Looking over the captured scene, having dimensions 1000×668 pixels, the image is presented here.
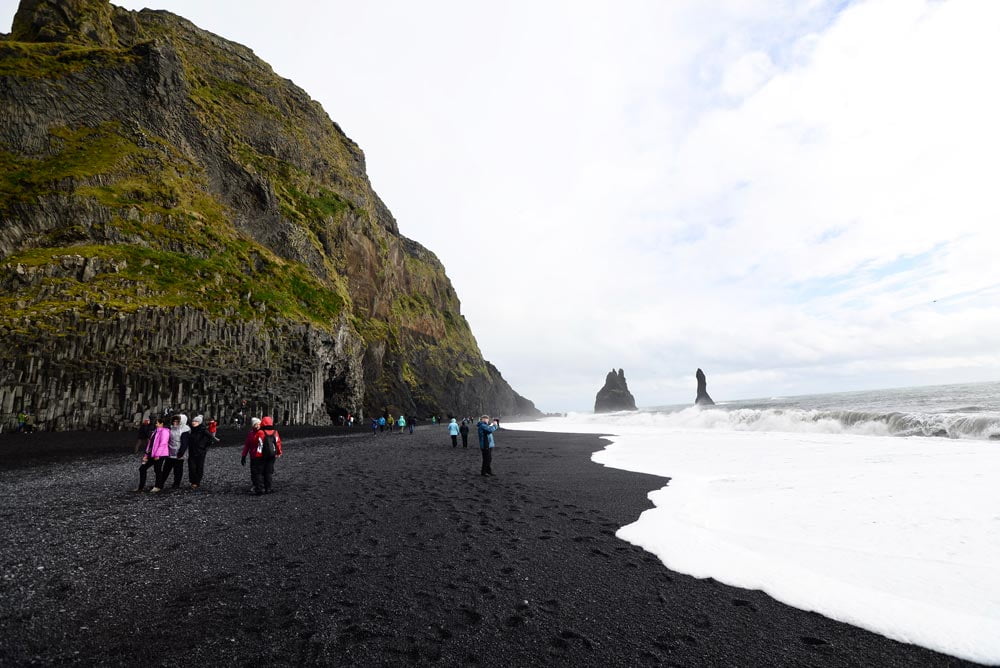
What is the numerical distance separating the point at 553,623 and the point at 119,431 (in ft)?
114

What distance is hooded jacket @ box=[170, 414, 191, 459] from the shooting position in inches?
464

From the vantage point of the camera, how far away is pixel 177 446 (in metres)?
11.8

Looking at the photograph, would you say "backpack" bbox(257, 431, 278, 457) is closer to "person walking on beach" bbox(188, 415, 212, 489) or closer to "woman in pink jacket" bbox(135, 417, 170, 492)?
"person walking on beach" bbox(188, 415, 212, 489)

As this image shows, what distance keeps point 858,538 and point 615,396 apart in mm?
177317

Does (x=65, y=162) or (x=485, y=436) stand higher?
(x=65, y=162)

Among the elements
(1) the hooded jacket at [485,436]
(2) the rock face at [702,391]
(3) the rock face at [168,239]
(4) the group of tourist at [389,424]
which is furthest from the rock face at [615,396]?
(1) the hooded jacket at [485,436]

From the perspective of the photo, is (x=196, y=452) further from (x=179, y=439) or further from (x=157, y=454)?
(x=157, y=454)

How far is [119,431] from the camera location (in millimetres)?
27312

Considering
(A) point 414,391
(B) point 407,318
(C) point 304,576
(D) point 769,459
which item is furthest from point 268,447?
(B) point 407,318

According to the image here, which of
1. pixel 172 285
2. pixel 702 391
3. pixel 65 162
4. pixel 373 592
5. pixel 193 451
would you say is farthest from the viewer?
pixel 702 391

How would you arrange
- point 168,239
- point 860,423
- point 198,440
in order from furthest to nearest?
point 168,239 → point 860,423 → point 198,440

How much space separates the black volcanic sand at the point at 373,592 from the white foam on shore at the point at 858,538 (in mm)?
478

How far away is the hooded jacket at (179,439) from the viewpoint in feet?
38.6

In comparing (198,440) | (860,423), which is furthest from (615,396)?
(198,440)
